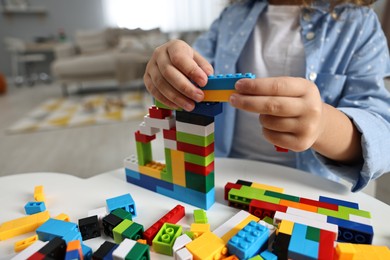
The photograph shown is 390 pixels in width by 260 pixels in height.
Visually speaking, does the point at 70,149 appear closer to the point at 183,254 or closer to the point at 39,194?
the point at 39,194

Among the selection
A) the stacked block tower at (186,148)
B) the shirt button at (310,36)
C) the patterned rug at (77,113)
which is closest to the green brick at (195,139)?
the stacked block tower at (186,148)

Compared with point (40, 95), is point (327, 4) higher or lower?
higher

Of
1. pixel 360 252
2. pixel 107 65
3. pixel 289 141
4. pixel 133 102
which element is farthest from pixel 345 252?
pixel 107 65

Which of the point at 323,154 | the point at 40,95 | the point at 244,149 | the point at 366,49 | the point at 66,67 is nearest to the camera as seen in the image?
the point at 323,154

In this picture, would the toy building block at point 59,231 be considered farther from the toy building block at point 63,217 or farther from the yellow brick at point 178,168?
the yellow brick at point 178,168

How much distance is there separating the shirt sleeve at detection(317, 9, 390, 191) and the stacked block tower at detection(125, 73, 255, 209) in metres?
0.21

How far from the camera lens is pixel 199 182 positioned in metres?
0.40

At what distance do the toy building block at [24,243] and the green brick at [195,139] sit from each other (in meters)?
0.21

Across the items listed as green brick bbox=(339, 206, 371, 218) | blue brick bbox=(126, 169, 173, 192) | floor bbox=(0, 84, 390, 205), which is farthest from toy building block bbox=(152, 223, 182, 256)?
floor bbox=(0, 84, 390, 205)

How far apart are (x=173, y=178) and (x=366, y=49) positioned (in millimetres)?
439

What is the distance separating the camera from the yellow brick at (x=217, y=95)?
1.14 feet

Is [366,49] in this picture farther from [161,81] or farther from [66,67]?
[66,67]

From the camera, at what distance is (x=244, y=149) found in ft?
2.23

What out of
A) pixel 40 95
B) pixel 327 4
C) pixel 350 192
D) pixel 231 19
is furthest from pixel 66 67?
pixel 350 192
